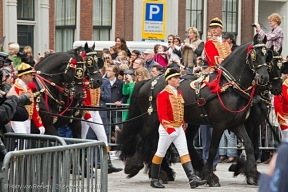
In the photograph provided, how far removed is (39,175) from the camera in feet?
21.3

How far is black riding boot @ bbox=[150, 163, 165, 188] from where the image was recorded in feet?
38.1

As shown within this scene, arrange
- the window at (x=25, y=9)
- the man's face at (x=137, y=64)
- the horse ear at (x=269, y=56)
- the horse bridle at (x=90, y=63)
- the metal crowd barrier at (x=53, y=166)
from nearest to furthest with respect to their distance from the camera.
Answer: the metal crowd barrier at (x=53, y=166) < the horse ear at (x=269, y=56) < the horse bridle at (x=90, y=63) < the man's face at (x=137, y=64) < the window at (x=25, y=9)

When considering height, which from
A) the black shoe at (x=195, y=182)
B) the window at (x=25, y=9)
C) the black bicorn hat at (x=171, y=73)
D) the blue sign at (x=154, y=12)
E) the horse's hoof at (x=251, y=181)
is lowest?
the horse's hoof at (x=251, y=181)

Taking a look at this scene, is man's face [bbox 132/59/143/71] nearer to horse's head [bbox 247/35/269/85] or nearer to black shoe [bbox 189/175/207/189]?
horse's head [bbox 247/35/269/85]

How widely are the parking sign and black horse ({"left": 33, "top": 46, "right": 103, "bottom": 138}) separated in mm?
3572

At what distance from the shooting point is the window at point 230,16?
124 feet

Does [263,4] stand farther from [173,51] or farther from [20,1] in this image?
[173,51]

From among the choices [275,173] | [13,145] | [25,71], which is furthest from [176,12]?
[275,173]

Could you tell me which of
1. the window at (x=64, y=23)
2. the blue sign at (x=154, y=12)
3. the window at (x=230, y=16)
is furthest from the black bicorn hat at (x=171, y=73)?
the window at (x=230, y=16)

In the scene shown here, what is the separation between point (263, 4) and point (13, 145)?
33.8 m

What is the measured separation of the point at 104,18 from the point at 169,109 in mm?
22164

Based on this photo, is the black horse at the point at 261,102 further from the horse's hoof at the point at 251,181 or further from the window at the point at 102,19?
the window at the point at 102,19

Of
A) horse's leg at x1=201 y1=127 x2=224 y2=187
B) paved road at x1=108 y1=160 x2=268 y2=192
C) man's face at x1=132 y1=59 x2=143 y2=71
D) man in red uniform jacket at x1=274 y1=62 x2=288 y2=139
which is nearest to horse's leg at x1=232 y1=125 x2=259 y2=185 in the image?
paved road at x1=108 y1=160 x2=268 y2=192

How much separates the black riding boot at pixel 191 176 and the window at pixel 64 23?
68.6 ft
